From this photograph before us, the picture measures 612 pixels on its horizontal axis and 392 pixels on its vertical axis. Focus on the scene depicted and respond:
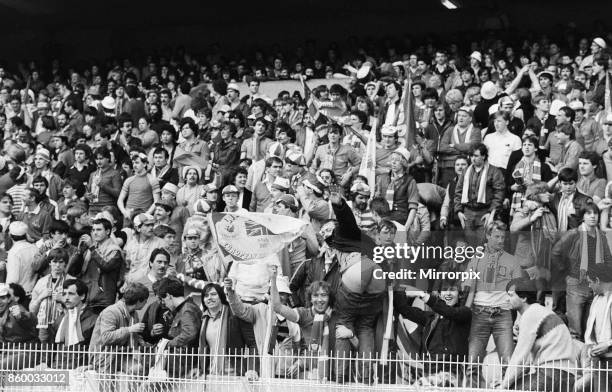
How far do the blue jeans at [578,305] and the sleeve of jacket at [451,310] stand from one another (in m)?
1.22

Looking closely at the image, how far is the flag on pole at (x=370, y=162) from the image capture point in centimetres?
1691

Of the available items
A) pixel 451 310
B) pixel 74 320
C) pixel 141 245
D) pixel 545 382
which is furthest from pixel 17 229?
pixel 545 382

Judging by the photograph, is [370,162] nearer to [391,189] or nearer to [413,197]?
[391,189]

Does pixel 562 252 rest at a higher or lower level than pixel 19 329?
higher

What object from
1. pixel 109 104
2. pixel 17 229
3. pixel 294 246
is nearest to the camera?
pixel 294 246

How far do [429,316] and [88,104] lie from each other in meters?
12.6

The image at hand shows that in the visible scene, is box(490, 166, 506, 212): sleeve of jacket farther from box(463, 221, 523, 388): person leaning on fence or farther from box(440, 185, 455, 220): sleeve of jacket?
box(463, 221, 523, 388): person leaning on fence

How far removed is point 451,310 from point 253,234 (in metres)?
2.09

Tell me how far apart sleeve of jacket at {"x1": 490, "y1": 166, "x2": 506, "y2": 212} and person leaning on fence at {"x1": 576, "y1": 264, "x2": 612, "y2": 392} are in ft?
9.72

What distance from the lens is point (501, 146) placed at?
56.9 ft

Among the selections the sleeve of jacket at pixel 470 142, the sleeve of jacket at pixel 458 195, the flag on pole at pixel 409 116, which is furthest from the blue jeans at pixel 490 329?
the flag on pole at pixel 409 116

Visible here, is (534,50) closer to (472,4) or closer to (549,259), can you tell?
(472,4)

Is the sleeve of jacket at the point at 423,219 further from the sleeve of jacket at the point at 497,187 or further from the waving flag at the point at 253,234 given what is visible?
the waving flag at the point at 253,234

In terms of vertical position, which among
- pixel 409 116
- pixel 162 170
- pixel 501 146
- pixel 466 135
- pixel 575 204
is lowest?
pixel 575 204
